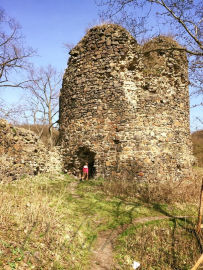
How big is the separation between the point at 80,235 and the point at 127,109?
17.8ft

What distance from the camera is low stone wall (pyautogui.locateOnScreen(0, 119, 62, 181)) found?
23.2ft

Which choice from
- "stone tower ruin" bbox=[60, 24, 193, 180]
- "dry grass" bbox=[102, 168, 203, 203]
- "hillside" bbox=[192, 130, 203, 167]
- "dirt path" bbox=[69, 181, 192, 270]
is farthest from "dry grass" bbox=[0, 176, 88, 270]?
"hillside" bbox=[192, 130, 203, 167]

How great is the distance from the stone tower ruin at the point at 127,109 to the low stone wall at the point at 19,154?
1320 millimetres

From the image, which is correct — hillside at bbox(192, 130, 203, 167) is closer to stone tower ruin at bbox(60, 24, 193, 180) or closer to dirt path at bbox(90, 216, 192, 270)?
stone tower ruin at bbox(60, 24, 193, 180)

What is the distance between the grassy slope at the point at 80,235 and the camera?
3.07 meters

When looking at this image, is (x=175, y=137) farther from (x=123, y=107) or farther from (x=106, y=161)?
(x=106, y=161)

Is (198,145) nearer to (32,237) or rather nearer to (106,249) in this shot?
(106,249)

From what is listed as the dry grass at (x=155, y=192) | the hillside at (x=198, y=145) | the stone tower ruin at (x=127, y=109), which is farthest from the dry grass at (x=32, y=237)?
the hillside at (x=198, y=145)

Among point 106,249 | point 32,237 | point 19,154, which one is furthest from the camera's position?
point 19,154

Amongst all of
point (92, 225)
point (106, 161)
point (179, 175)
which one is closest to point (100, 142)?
point (106, 161)

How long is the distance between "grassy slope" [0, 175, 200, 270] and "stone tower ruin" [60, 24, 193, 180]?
2759 mm

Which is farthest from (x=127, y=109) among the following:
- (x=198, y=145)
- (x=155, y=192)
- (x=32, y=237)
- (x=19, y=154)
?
(x=198, y=145)

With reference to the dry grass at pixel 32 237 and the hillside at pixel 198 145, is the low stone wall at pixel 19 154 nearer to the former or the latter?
the dry grass at pixel 32 237

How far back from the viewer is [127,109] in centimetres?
838
